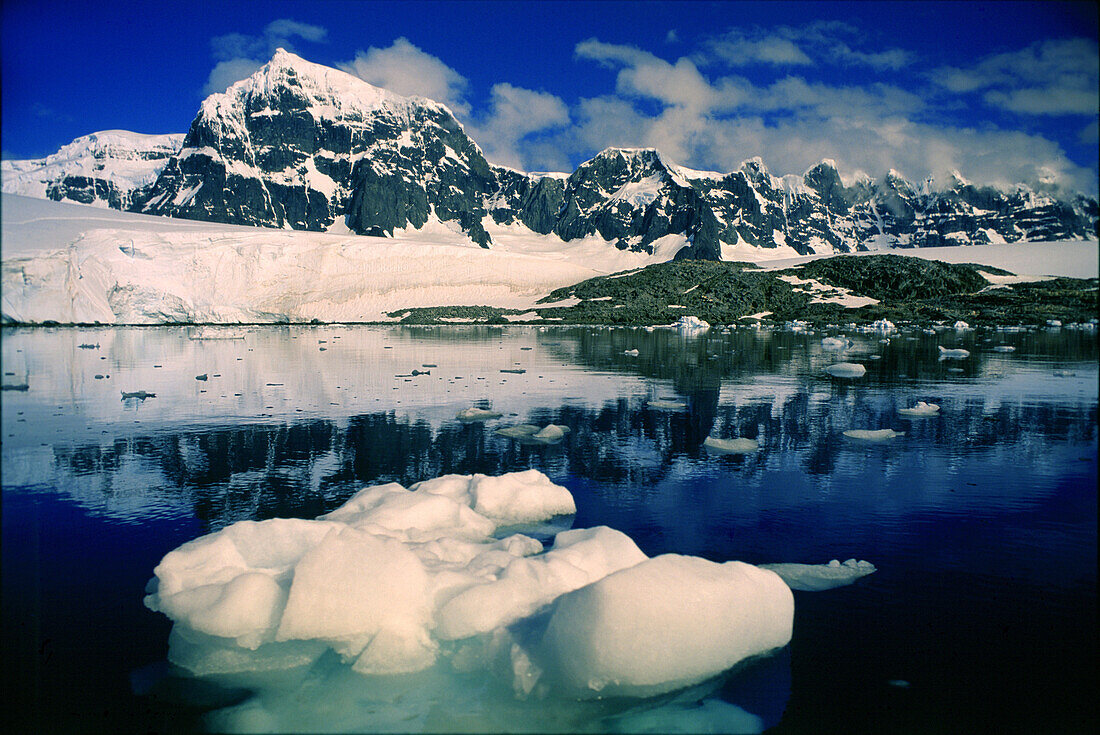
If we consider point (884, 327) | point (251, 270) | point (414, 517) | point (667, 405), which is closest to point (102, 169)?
point (251, 270)

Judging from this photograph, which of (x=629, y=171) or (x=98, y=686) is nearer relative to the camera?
(x=98, y=686)

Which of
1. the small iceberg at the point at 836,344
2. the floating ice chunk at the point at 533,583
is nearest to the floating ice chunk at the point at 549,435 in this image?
the floating ice chunk at the point at 533,583

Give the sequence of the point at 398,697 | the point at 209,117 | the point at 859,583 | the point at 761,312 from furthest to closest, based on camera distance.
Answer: the point at 209,117 < the point at 761,312 < the point at 859,583 < the point at 398,697

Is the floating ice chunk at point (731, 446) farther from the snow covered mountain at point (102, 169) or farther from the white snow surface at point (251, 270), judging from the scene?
the snow covered mountain at point (102, 169)

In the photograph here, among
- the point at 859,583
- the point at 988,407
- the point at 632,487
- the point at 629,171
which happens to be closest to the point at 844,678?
the point at 859,583

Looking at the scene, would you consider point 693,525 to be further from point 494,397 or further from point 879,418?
point 494,397
